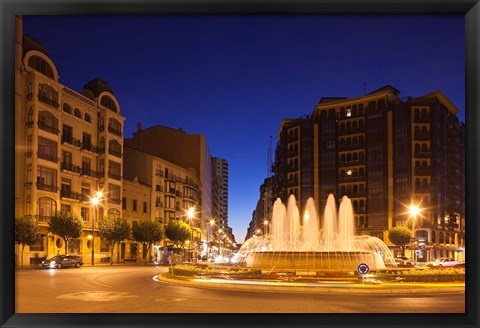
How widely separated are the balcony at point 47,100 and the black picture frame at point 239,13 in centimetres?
4175

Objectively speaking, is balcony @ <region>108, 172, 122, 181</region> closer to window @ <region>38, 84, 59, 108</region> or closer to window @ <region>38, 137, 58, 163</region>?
window @ <region>38, 137, 58, 163</region>

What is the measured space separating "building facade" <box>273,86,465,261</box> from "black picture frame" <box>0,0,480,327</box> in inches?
2758

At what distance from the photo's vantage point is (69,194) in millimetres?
56438

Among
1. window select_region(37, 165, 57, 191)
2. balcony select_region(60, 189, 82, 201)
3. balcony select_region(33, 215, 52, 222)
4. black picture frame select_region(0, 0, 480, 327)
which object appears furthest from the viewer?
balcony select_region(60, 189, 82, 201)

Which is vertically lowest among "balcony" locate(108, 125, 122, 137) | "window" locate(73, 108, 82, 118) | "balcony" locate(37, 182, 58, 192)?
"balcony" locate(37, 182, 58, 192)

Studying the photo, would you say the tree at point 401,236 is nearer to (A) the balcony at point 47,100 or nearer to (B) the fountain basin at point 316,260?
(B) the fountain basin at point 316,260

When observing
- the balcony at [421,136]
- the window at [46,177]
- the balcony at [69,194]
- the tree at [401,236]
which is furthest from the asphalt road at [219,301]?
the balcony at [421,136]

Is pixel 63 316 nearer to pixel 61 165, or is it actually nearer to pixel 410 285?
pixel 410 285

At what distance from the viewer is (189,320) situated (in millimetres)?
11922

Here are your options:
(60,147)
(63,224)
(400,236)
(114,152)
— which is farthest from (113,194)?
(400,236)

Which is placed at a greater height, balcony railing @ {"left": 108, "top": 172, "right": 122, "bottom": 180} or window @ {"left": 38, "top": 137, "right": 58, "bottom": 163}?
window @ {"left": 38, "top": 137, "right": 58, "bottom": 163}

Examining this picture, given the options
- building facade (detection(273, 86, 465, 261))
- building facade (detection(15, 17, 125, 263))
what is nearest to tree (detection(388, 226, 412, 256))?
building facade (detection(273, 86, 465, 261))

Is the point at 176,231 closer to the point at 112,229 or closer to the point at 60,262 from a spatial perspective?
the point at 112,229

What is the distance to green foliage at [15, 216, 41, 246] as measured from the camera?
43.0 metres
